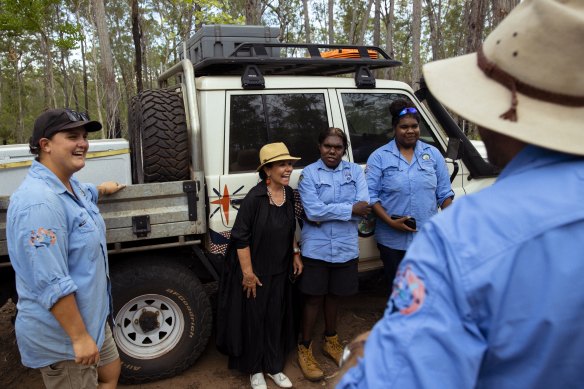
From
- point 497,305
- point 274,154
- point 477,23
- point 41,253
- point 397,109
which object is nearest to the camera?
point 497,305

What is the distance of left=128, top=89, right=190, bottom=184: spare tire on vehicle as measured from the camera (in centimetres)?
303

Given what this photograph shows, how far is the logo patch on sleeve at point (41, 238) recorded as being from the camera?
1749 mm

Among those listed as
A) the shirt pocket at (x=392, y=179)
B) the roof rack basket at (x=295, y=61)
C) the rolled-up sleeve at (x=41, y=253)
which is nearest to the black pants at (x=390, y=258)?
the shirt pocket at (x=392, y=179)

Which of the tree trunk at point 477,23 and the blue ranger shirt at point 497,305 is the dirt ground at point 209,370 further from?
the tree trunk at point 477,23

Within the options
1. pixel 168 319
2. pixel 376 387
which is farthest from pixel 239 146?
pixel 376 387

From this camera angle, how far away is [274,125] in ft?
11.0

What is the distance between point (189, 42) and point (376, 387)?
13.5 feet

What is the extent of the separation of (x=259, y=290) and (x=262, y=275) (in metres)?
0.12

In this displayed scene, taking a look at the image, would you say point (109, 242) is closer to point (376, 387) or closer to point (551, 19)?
point (376, 387)

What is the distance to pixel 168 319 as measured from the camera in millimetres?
3178

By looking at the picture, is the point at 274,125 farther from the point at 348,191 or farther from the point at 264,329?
the point at 264,329

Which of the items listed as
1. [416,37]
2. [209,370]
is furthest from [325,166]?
[416,37]

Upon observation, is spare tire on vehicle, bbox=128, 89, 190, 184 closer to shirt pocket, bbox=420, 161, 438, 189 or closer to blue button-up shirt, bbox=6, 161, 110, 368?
blue button-up shirt, bbox=6, 161, 110, 368

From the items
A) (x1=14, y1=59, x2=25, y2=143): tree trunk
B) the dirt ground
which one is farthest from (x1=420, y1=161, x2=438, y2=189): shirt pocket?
(x1=14, y1=59, x2=25, y2=143): tree trunk
